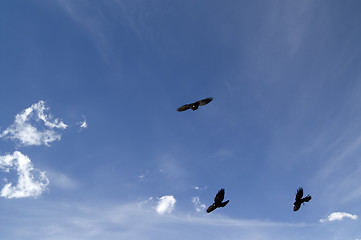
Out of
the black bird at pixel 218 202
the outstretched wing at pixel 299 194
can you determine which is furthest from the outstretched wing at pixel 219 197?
the outstretched wing at pixel 299 194

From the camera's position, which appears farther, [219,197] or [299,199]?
[299,199]

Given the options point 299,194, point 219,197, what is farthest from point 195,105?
point 299,194

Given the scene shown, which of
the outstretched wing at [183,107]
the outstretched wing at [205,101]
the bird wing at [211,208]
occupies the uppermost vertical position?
the outstretched wing at [205,101]

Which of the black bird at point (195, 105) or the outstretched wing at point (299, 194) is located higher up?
the black bird at point (195, 105)

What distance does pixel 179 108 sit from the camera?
82.4 ft

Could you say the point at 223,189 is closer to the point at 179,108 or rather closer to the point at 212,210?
the point at 212,210

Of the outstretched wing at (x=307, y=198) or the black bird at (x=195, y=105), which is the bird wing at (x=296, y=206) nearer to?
the outstretched wing at (x=307, y=198)

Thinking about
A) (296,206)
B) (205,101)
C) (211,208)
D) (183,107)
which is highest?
(205,101)

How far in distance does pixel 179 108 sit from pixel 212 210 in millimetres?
11357

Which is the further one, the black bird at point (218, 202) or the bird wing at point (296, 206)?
the bird wing at point (296, 206)

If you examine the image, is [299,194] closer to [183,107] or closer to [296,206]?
[296,206]

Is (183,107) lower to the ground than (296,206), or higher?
higher

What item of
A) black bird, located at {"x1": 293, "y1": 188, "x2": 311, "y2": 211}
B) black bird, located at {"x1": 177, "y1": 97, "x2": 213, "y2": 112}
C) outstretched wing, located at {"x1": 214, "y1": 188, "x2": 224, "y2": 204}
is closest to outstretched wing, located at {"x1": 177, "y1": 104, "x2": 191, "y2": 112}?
black bird, located at {"x1": 177, "y1": 97, "x2": 213, "y2": 112}

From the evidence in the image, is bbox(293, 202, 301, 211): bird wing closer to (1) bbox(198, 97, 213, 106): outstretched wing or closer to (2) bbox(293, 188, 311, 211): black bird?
(2) bbox(293, 188, 311, 211): black bird
